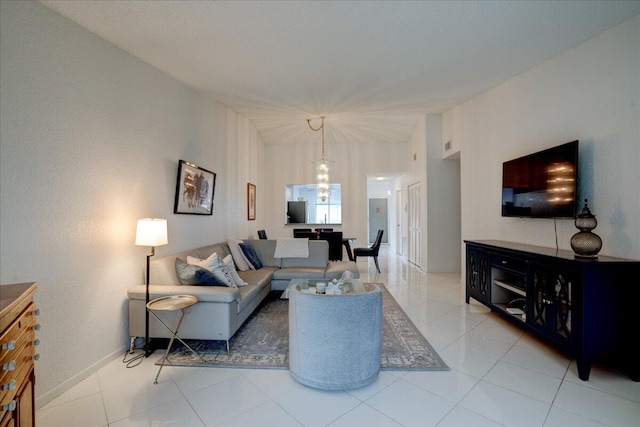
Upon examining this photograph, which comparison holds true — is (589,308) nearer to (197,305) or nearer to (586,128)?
(586,128)

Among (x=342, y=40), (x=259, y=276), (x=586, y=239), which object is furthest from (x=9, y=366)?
(x=586, y=239)

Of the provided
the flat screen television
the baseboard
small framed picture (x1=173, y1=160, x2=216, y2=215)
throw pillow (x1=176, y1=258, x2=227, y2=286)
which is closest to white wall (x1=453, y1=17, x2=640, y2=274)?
the flat screen television

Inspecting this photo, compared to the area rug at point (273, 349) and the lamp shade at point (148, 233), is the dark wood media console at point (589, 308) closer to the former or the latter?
the area rug at point (273, 349)

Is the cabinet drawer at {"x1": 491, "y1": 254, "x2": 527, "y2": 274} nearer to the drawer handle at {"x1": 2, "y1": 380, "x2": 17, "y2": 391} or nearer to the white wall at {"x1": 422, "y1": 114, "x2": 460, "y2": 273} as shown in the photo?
the white wall at {"x1": 422, "y1": 114, "x2": 460, "y2": 273}

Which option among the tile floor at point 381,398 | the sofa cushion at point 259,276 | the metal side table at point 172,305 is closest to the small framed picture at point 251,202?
the sofa cushion at point 259,276

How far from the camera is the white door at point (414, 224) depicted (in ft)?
20.9

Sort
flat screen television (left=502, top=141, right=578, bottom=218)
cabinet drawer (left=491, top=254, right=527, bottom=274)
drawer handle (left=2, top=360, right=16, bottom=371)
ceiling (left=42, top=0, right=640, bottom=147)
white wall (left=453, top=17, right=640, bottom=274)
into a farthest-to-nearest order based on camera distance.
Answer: cabinet drawer (left=491, top=254, right=527, bottom=274), flat screen television (left=502, top=141, right=578, bottom=218), white wall (left=453, top=17, right=640, bottom=274), ceiling (left=42, top=0, right=640, bottom=147), drawer handle (left=2, top=360, right=16, bottom=371)

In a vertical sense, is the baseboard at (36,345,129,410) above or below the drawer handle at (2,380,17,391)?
below

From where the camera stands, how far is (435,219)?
550cm

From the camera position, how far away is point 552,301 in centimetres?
237

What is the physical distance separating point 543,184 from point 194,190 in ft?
13.8

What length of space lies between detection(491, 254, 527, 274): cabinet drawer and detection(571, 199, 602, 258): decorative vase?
1.61ft

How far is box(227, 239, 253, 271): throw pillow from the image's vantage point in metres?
4.08

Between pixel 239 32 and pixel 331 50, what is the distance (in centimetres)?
92
